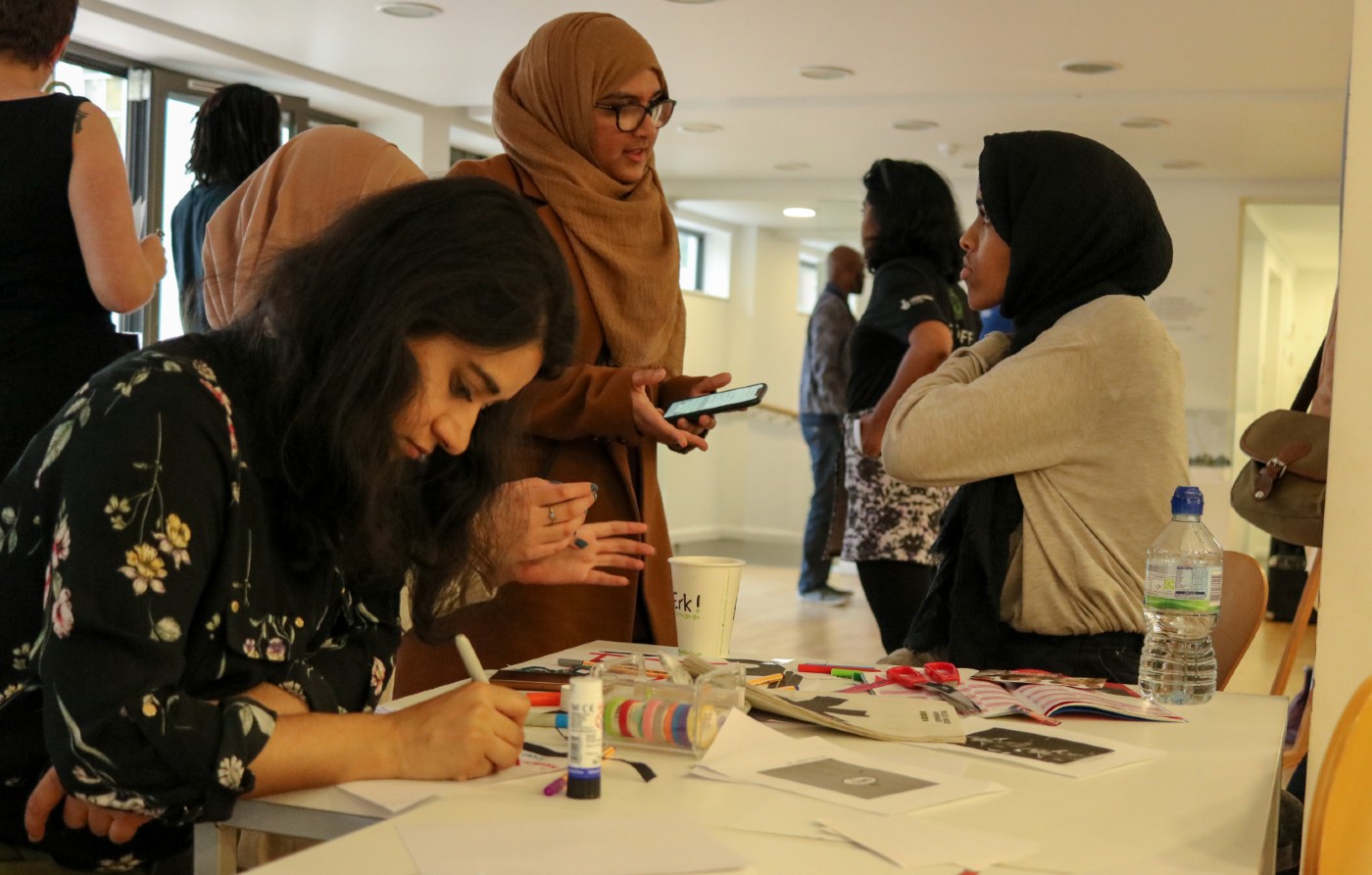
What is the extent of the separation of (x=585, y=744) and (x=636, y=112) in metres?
1.33

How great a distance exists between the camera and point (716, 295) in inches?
400

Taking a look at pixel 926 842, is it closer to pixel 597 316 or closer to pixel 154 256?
pixel 597 316

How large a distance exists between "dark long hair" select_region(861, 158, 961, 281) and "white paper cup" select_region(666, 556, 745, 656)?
196 cm

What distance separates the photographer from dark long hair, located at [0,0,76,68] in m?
2.15

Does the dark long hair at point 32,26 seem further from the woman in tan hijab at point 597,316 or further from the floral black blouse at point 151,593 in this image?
the floral black blouse at point 151,593

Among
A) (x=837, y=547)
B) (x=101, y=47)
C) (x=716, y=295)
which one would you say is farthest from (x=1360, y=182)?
(x=716, y=295)

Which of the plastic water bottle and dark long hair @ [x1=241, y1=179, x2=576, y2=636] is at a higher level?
dark long hair @ [x1=241, y1=179, x2=576, y2=636]

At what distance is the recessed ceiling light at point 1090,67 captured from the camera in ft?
19.7

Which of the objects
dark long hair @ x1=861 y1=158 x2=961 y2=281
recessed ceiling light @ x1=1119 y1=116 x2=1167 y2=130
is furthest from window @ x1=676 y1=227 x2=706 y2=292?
dark long hair @ x1=861 y1=158 x2=961 y2=281

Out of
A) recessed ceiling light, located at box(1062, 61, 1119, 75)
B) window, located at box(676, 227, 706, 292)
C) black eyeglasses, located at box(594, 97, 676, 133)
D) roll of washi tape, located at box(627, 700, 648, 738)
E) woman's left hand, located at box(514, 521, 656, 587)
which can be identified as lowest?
roll of washi tape, located at box(627, 700, 648, 738)

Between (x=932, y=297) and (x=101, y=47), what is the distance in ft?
13.9

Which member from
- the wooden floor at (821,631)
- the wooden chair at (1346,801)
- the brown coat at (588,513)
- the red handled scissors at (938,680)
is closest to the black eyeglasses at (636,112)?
the brown coat at (588,513)

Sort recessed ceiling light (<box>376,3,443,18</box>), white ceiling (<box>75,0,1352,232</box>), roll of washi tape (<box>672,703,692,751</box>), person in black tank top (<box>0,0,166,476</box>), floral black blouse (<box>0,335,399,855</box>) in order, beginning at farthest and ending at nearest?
recessed ceiling light (<box>376,3,443,18</box>)
white ceiling (<box>75,0,1352,232</box>)
person in black tank top (<box>0,0,166,476</box>)
roll of washi tape (<box>672,703,692,751</box>)
floral black blouse (<box>0,335,399,855</box>)

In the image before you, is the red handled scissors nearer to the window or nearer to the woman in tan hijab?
the woman in tan hijab
